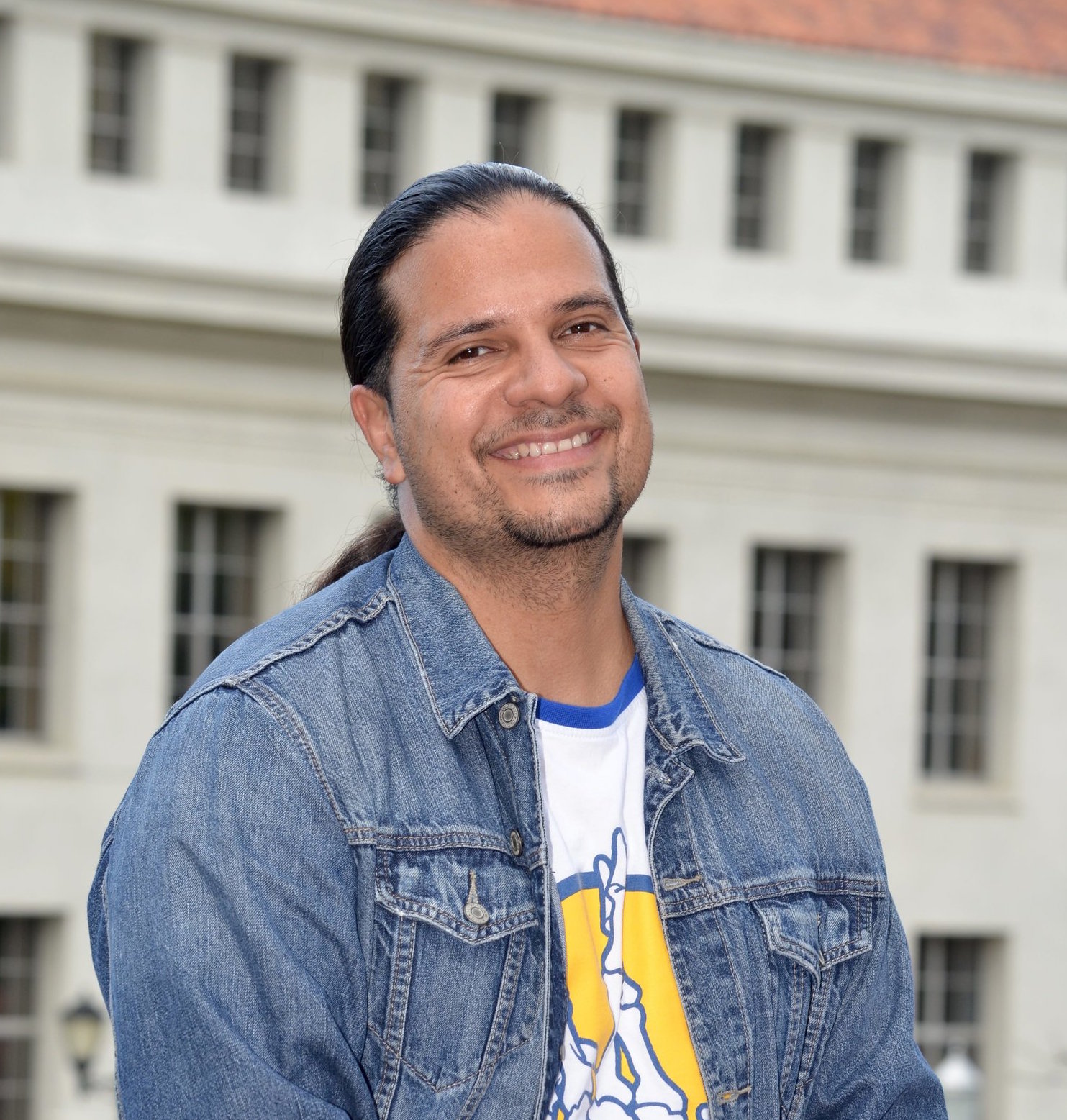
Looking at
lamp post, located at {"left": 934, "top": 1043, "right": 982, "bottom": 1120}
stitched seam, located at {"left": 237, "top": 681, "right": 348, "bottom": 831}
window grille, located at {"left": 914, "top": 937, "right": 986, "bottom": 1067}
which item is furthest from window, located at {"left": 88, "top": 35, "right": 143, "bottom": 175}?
stitched seam, located at {"left": 237, "top": 681, "right": 348, "bottom": 831}

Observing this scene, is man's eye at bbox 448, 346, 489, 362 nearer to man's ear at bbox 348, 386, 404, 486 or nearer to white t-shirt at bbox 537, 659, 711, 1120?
man's ear at bbox 348, 386, 404, 486

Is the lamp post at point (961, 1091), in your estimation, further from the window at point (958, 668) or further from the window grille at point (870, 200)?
the window grille at point (870, 200)

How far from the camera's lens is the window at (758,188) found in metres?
29.5

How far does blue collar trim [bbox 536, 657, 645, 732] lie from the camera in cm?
328

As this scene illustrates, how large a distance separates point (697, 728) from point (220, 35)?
23.9 metres

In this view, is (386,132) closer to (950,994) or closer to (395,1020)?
(950,994)

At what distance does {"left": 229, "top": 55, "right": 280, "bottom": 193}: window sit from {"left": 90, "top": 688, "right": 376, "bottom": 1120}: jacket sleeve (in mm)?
24999

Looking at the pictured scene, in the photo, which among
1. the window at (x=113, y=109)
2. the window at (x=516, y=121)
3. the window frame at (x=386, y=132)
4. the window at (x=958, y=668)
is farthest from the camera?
the window at (x=958, y=668)

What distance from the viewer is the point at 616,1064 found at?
3111 mm

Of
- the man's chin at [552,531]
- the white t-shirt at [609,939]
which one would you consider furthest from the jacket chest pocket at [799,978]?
the man's chin at [552,531]

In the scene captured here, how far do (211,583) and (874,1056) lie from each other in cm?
2416

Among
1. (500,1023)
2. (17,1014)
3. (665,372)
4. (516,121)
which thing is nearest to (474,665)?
(500,1023)

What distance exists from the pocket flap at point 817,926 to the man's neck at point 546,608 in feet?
1.24

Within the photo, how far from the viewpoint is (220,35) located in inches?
1036
